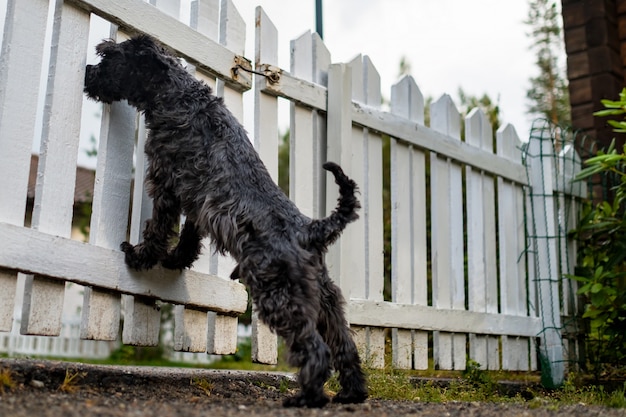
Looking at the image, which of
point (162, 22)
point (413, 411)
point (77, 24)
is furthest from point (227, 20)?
point (413, 411)

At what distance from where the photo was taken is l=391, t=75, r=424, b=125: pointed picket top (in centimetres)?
443

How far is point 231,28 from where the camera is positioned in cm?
362

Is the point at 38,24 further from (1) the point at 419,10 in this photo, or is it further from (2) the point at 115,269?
(1) the point at 419,10

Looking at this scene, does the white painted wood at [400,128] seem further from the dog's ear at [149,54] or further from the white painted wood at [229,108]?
the dog's ear at [149,54]

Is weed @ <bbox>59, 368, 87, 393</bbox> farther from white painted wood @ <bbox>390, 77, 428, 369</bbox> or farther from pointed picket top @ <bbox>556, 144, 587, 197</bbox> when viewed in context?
pointed picket top @ <bbox>556, 144, 587, 197</bbox>

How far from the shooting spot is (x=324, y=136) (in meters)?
4.05

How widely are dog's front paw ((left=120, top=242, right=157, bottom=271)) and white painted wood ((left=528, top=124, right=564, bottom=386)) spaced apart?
3130 millimetres

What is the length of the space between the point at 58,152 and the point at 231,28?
124 centimetres

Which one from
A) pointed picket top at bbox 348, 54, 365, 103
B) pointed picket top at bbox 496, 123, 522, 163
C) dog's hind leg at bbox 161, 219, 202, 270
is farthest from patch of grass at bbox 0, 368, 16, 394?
pointed picket top at bbox 496, 123, 522, 163

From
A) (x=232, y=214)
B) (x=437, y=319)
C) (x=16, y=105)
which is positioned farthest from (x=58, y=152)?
(x=437, y=319)

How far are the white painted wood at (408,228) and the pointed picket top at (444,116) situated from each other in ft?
0.60

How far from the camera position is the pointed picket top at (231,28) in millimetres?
3594

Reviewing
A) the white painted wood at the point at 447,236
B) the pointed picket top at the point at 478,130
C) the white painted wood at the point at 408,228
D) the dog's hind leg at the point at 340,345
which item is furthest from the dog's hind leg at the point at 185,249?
the pointed picket top at the point at 478,130

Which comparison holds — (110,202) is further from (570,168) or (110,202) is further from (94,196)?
(570,168)
